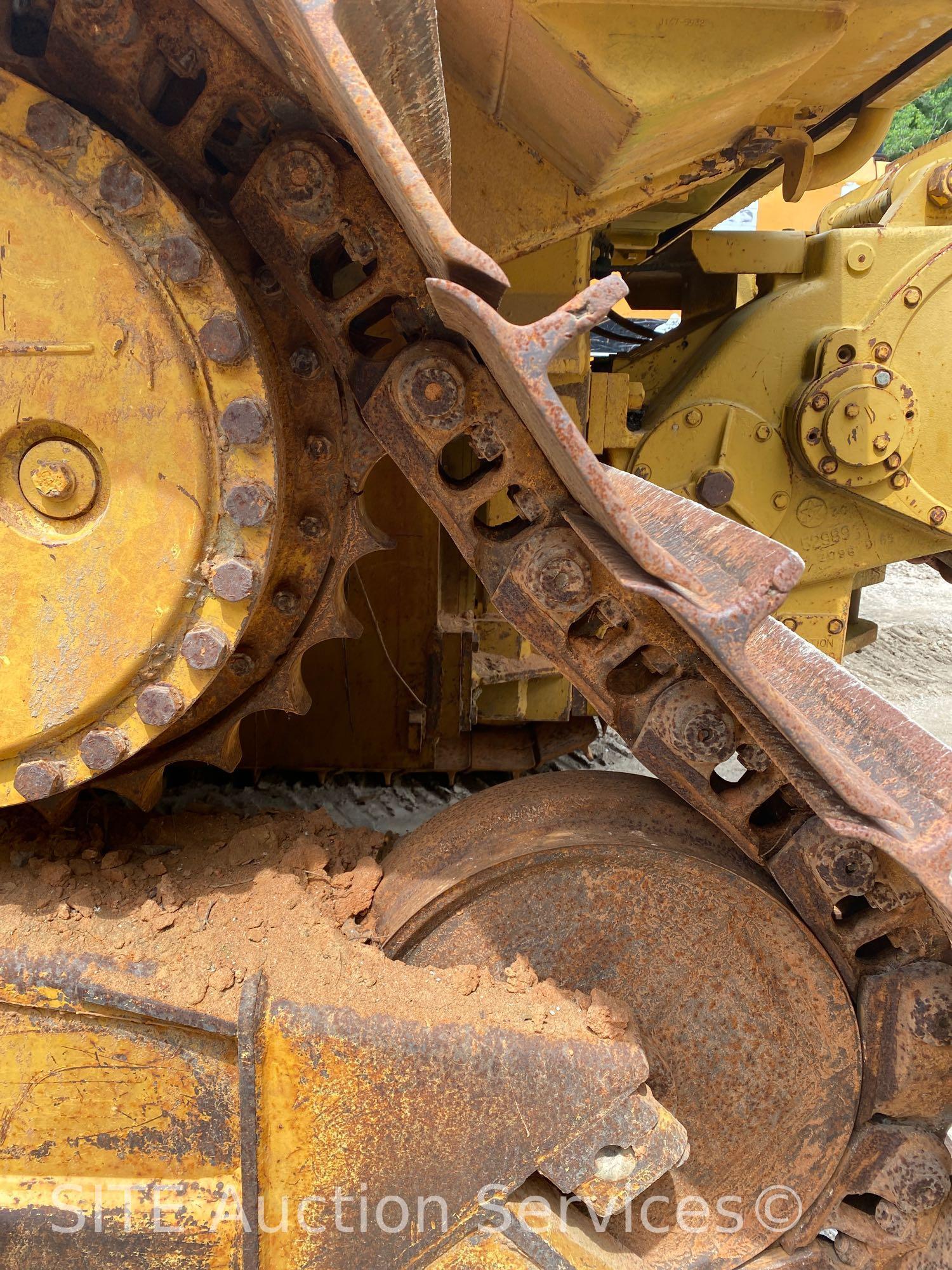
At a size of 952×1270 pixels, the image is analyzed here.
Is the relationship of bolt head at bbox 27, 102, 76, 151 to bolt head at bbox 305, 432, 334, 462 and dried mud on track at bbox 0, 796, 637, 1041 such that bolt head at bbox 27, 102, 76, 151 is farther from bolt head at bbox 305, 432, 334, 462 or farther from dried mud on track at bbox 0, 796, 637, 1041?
dried mud on track at bbox 0, 796, 637, 1041

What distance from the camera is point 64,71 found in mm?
1246

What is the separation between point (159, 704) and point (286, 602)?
0.36m

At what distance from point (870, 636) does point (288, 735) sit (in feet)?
7.44

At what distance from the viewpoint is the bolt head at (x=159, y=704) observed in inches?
48.2

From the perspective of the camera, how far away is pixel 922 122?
849cm

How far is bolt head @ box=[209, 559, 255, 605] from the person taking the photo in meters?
1.20

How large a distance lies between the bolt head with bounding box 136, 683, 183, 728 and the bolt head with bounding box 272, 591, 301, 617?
333 millimetres

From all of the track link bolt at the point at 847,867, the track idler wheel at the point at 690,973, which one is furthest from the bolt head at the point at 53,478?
the track link bolt at the point at 847,867

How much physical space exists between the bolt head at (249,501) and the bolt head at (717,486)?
164cm

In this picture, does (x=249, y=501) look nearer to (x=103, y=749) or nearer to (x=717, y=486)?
(x=103, y=749)

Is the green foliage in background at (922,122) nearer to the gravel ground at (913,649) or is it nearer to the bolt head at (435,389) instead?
the gravel ground at (913,649)

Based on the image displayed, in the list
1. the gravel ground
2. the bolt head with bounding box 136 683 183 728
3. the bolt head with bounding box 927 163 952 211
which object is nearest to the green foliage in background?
the gravel ground

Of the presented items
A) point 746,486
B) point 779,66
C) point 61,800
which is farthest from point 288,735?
point 779,66

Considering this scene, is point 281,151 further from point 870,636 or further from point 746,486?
point 870,636
